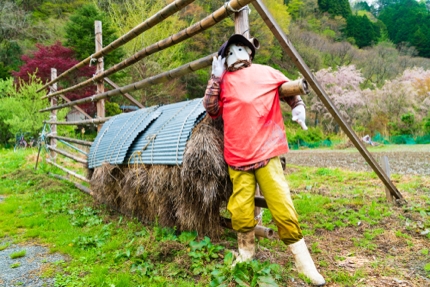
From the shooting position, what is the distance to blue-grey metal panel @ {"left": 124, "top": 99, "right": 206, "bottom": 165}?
2338 millimetres

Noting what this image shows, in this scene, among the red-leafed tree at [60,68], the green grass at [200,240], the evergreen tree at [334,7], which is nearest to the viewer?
the green grass at [200,240]

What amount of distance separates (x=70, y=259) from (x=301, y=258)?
6.39ft

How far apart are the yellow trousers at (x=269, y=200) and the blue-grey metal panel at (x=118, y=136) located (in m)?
1.45

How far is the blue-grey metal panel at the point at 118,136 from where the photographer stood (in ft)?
10.0

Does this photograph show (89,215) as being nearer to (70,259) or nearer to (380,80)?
(70,259)

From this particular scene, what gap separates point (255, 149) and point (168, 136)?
884 millimetres

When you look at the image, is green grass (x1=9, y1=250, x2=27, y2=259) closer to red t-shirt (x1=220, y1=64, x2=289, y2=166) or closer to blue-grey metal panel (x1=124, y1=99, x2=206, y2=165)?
blue-grey metal panel (x1=124, y1=99, x2=206, y2=165)

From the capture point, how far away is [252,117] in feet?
6.49

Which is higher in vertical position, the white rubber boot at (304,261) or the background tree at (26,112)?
the background tree at (26,112)

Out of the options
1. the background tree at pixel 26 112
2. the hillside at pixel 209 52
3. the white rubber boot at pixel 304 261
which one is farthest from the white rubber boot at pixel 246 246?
the hillside at pixel 209 52

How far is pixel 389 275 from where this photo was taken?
2029 millimetres

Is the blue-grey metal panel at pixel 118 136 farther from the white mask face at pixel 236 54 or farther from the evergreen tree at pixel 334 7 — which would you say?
the evergreen tree at pixel 334 7

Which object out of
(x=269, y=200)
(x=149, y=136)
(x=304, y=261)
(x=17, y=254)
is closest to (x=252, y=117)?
(x=269, y=200)

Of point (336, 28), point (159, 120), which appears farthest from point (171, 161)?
point (336, 28)
